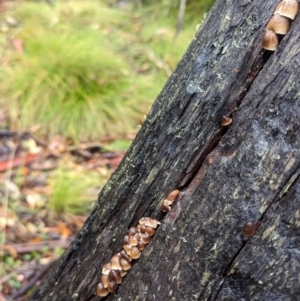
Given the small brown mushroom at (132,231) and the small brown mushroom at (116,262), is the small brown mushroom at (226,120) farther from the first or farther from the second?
the small brown mushroom at (116,262)

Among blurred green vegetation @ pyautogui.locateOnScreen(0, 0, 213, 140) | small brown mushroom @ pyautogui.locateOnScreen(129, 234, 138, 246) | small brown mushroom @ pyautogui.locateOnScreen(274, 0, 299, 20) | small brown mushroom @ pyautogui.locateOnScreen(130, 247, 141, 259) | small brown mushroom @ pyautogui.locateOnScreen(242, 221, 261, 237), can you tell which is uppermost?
small brown mushroom @ pyautogui.locateOnScreen(274, 0, 299, 20)

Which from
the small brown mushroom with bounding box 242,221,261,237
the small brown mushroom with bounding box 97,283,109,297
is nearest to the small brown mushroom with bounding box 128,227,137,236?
the small brown mushroom with bounding box 97,283,109,297

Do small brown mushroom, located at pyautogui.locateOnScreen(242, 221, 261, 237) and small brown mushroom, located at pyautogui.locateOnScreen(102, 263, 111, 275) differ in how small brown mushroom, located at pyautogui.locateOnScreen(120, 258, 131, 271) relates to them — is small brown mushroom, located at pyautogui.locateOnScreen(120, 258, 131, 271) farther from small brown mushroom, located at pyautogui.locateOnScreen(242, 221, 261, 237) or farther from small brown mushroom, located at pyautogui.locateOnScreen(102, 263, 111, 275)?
small brown mushroom, located at pyautogui.locateOnScreen(242, 221, 261, 237)

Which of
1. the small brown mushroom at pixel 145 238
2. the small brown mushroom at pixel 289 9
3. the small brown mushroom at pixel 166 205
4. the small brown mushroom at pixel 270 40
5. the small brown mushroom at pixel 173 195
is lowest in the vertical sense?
the small brown mushroom at pixel 145 238

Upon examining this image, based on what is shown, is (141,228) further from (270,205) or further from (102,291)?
(270,205)

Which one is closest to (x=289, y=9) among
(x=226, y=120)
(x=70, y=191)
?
(x=226, y=120)

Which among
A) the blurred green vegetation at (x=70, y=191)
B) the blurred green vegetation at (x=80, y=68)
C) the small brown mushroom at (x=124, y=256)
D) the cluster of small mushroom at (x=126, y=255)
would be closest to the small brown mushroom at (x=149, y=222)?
the cluster of small mushroom at (x=126, y=255)
